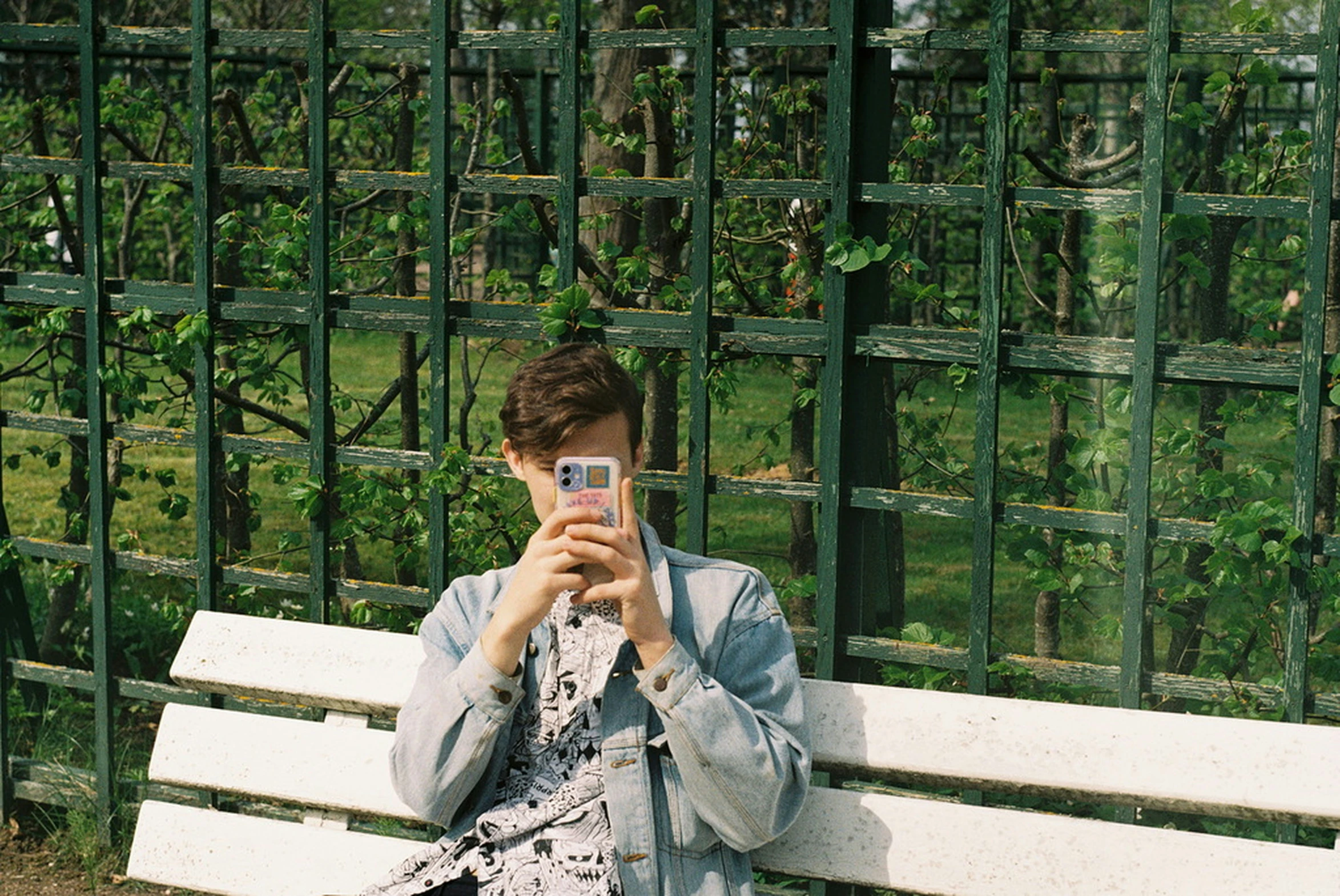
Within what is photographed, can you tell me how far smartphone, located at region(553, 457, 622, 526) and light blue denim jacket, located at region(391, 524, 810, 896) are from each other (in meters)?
0.22

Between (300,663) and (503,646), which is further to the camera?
(300,663)

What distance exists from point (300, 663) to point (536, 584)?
2.73 ft

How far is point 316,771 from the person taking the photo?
113 inches

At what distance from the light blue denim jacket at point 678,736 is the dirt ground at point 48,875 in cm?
187

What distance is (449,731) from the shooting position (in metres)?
2.37

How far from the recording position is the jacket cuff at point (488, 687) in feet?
7.68

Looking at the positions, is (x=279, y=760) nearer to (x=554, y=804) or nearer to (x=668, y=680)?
(x=554, y=804)

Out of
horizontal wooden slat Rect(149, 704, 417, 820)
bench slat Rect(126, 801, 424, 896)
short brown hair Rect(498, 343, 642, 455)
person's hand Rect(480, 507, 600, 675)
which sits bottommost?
bench slat Rect(126, 801, 424, 896)

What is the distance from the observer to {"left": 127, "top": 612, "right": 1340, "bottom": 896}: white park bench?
2.35 meters

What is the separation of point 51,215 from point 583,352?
10.2ft

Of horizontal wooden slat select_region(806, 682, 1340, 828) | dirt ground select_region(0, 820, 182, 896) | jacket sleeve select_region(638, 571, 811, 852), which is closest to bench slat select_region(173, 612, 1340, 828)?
horizontal wooden slat select_region(806, 682, 1340, 828)

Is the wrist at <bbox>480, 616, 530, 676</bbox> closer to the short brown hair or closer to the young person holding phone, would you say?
the young person holding phone

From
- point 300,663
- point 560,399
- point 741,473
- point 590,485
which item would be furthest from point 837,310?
point 741,473

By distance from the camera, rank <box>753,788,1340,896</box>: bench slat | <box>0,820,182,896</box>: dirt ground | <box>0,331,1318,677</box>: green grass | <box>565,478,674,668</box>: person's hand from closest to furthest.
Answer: <box>565,478,674,668</box>: person's hand, <box>753,788,1340,896</box>: bench slat, <box>0,331,1318,677</box>: green grass, <box>0,820,182,896</box>: dirt ground
